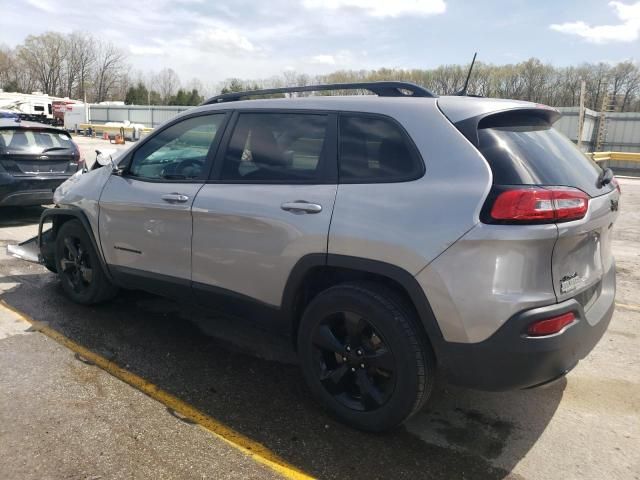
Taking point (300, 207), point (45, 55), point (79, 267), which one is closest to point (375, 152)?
point (300, 207)

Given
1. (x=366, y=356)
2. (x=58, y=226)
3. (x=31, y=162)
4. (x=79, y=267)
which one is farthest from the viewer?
(x=31, y=162)

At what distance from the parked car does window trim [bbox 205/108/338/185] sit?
5.63m

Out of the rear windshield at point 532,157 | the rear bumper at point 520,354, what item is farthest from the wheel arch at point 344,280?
the rear windshield at point 532,157

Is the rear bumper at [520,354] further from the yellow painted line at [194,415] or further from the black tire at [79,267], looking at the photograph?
the black tire at [79,267]

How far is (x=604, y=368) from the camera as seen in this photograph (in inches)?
143

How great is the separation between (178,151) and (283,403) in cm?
201

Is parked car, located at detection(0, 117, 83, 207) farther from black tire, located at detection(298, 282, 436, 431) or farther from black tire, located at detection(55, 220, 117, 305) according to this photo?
black tire, located at detection(298, 282, 436, 431)

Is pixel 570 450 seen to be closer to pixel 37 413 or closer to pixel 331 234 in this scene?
pixel 331 234

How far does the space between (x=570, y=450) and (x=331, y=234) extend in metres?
1.70

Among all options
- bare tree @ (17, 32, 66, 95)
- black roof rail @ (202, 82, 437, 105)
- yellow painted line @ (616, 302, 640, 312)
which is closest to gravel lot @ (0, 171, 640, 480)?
yellow painted line @ (616, 302, 640, 312)

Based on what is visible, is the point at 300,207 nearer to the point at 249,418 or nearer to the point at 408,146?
the point at 408,146

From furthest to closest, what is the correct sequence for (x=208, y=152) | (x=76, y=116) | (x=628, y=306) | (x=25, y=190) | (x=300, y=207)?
(x=76, y=116) < (x=25, y=190) < (x=628, y=306) < (x=208, y=152) < (x=300, y=207)

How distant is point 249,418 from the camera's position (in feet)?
9.63

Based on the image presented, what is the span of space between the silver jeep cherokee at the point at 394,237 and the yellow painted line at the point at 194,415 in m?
0.48
